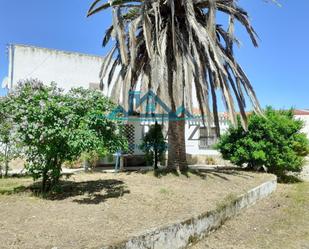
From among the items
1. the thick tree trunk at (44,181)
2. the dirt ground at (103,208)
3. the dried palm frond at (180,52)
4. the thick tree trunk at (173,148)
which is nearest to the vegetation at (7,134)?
the thick tree trunk at (44,181)

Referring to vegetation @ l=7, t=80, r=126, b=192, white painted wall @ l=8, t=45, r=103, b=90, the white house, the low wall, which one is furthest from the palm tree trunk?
white painted wall @ l=8, t=45, r=103, b=90

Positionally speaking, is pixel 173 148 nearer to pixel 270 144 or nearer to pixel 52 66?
pixel 270 144

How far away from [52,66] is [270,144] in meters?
14.0

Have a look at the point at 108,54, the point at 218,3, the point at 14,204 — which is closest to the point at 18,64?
the point at 108,54

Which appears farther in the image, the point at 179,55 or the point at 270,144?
the point at 270,144

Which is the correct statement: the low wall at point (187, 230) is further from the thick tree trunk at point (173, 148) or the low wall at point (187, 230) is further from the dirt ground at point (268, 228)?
the thick tree trunk at point (173, 148)

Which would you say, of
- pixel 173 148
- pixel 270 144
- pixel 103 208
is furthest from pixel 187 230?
pixel 270 144

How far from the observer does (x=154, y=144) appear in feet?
47.1

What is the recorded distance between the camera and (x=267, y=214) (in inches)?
364

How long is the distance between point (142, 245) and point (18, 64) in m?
17.3

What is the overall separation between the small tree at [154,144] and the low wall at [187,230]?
18.5 ft

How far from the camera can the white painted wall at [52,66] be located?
19.4 meters

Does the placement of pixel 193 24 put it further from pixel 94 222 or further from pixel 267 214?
pixel 94 222

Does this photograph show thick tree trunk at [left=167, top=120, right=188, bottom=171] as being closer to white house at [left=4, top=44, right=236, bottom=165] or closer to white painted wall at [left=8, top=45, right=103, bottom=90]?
white house at [left=4, top=44, right=236, bottom=165]
